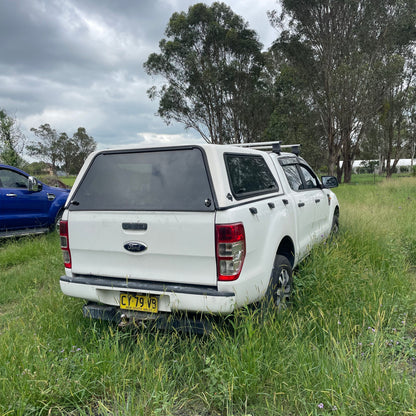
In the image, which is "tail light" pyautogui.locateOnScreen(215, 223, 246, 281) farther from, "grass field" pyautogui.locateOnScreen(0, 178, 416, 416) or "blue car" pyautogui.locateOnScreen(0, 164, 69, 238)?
"blue car" pyautogui.locateOnScreen(0, 164, 69, 238)

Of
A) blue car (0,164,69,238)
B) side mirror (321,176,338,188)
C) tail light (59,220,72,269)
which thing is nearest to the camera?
tail light (59,220,72,269)

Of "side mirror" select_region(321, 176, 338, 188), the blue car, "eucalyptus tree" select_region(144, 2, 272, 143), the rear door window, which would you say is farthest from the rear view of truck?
"eucalyptus tree" select_region(144, 2, 272, 143)

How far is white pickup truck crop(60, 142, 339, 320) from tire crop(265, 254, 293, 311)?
0.01m

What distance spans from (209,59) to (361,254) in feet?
87.5

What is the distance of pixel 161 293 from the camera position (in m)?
2.60

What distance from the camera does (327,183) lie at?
537 cm

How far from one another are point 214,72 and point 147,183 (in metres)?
27.0

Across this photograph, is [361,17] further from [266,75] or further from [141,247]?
[141,247]

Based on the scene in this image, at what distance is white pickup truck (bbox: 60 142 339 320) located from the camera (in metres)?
2.51

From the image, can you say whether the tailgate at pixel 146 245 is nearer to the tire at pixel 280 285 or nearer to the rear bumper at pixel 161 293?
the rear bumper at pixel 161 293

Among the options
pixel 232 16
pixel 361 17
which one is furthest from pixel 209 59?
pixel 361 17

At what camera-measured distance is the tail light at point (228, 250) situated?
8.02ft

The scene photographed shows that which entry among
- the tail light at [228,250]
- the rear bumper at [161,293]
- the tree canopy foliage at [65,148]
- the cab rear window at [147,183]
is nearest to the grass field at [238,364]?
the rear bumper at [161,293]

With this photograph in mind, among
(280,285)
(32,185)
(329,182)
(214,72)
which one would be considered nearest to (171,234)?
(280,285)
